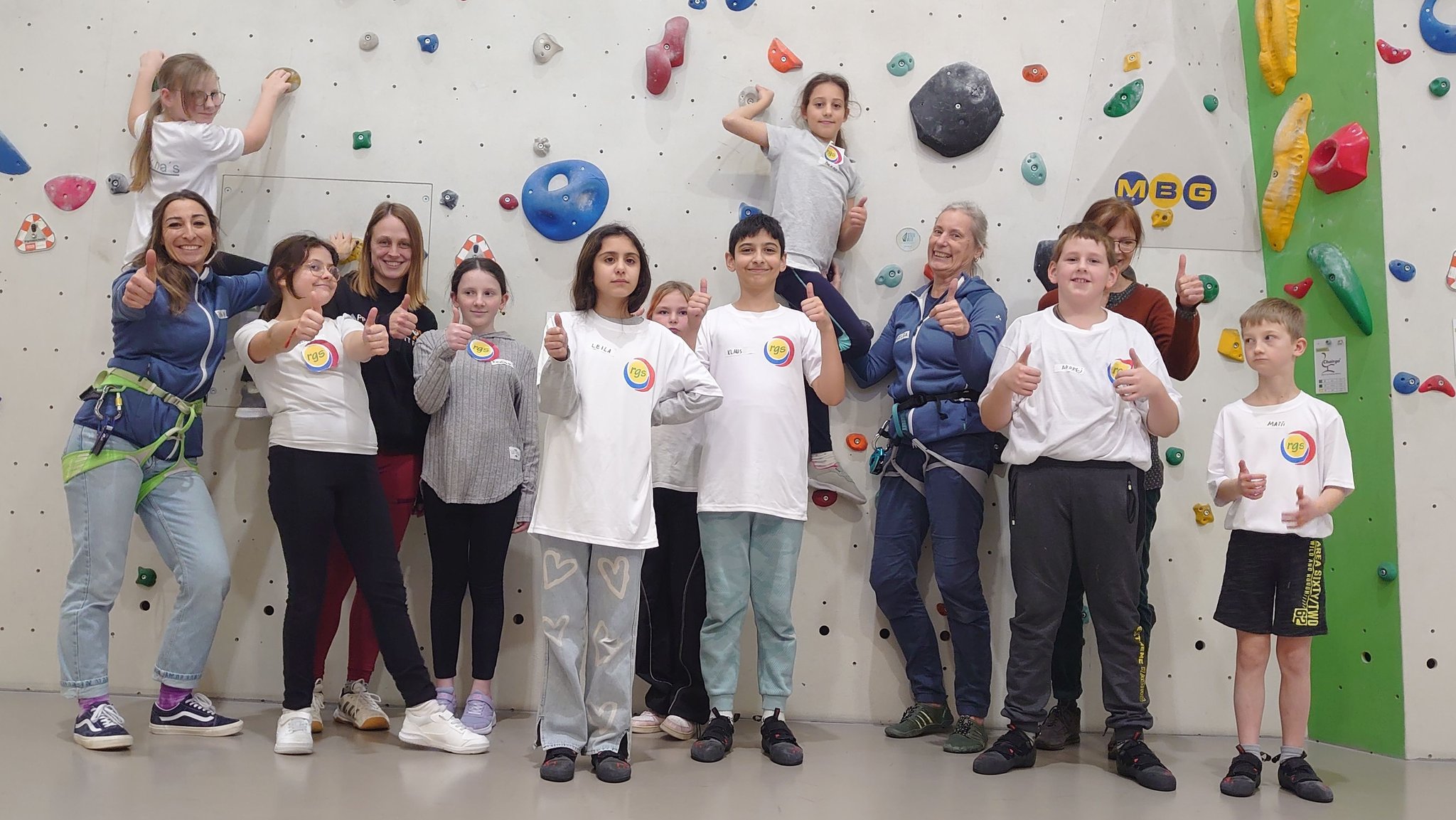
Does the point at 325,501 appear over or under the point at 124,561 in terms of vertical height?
over

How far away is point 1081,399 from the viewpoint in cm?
258

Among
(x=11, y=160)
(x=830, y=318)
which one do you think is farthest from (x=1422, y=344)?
(x=11, y=160)

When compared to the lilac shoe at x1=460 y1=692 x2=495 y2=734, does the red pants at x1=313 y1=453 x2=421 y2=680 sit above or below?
above

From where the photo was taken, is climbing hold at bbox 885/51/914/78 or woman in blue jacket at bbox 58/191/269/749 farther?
climbing hold at bbox 885/51/914/78

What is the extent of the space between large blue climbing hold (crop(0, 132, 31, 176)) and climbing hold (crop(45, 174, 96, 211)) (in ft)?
0.30

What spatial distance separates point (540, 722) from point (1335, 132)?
9.28ft

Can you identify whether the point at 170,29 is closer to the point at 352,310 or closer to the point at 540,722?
the point at 352,310

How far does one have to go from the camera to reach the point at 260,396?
326cm

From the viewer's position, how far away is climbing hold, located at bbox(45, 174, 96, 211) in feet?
10.9

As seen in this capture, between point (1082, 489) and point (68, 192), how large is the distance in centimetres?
321

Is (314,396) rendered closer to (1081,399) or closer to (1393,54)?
(1081,399)

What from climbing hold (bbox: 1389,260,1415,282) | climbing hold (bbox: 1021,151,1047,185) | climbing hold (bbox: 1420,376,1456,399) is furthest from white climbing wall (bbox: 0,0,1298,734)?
climbing hold (bbox: 1420,376,1456,399)

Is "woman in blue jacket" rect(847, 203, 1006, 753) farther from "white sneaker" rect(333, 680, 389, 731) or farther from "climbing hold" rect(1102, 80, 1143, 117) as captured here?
"white sneaker" rect(333, 680, 389, 731)

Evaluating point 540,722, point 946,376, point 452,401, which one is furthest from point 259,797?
point 946,376
